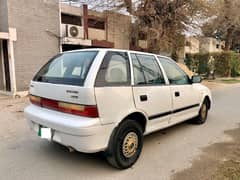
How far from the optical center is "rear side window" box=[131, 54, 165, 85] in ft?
11.7

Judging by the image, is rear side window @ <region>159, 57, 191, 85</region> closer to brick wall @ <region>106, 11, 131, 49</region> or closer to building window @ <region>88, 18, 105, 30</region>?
brick wall @ <region>106, 11, 131, 49</region>

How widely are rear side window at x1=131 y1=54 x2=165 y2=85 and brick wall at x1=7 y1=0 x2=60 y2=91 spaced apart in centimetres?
838

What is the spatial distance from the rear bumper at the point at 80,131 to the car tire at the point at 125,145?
145 millimetres

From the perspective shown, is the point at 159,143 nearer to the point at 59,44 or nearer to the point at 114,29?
the point at 59,44

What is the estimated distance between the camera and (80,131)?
2.80 metres

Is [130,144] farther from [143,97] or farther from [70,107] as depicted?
[70,107]

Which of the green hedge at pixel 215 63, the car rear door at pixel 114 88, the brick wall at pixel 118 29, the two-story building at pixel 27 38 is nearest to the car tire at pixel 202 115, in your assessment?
the car rear door at pixel 114 88

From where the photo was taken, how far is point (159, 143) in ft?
14.0

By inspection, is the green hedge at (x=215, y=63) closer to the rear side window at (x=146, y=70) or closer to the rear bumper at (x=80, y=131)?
the rear side window at (x=146, y=70)

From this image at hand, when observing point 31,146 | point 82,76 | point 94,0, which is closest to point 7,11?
point 94,0

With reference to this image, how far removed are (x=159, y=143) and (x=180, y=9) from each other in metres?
→ 12.3

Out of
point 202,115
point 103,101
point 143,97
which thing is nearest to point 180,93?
point 143,97

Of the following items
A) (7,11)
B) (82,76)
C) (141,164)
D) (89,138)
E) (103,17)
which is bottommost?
(141,164)

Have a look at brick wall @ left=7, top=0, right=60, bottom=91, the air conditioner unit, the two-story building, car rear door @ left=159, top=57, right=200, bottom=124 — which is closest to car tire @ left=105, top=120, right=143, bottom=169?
car rear door @ left=159, top=57, right=200, bottom=124
